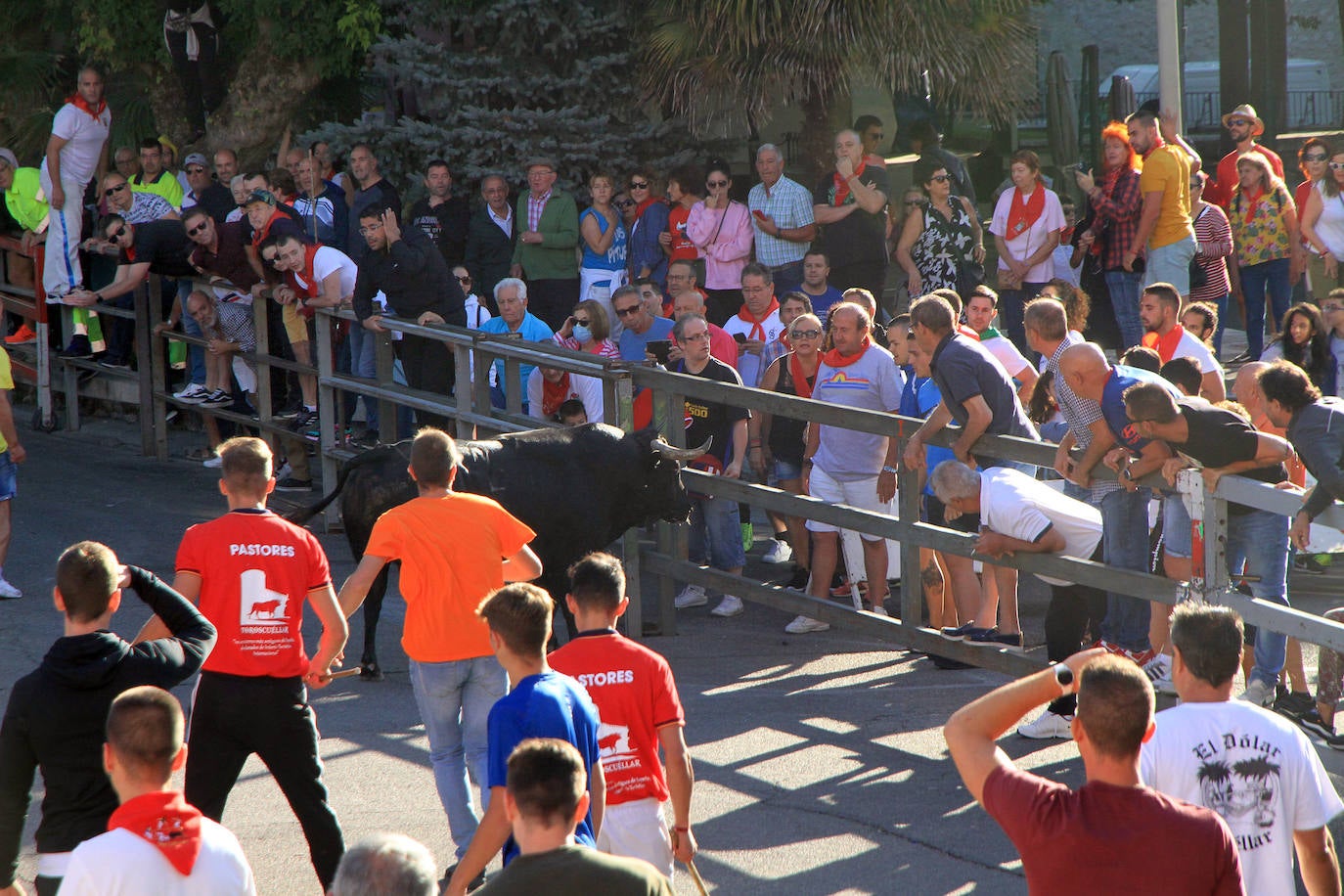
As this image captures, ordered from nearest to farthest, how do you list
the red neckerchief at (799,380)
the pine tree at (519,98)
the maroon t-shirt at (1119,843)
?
the maroon t-shirt at (1119,843) < the red neckerchief at (799,380) < the pine tree at (519,98)

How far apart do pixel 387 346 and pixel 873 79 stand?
5618 millimetres

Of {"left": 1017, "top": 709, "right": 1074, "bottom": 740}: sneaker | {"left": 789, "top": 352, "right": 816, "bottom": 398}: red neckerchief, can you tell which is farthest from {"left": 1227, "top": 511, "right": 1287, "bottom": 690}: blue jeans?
{"left": 789, "top": 352, "right": 816, "bottom": 398}: red neckerchief

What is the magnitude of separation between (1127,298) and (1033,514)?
5789 millimetres

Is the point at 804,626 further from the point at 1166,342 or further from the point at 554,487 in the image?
the point at 1166,342

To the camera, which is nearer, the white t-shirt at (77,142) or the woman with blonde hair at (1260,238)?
the woman with blonde hair at (1260,238)

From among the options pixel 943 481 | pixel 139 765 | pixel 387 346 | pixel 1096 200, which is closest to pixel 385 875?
pixel 139 765

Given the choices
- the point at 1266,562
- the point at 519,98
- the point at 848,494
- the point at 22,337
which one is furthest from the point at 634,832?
the point at 22,337

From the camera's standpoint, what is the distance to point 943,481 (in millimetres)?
7293

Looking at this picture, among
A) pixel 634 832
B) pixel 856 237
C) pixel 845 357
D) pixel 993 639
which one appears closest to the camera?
pixel 634 832

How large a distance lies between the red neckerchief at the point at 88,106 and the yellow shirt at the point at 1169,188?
9.18m

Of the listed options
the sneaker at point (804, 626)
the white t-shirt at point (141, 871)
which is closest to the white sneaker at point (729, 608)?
the sneaker at point (804, 626)

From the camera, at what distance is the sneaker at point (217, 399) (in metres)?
12.3

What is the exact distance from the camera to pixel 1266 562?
6238 millimetres

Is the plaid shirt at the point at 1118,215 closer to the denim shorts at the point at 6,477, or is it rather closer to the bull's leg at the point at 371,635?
the bull's leg at the point at 371,635
